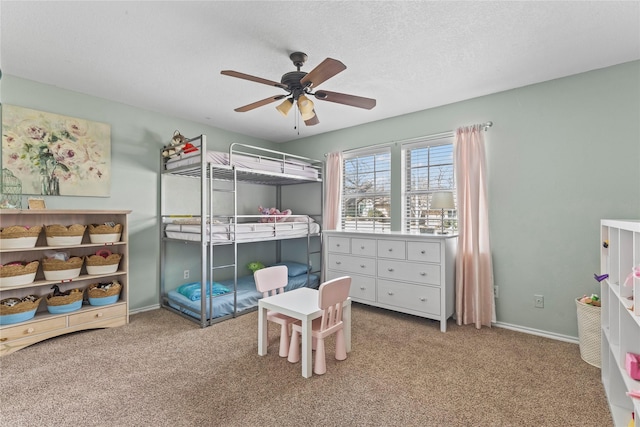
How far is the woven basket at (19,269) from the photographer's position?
8.60 ft

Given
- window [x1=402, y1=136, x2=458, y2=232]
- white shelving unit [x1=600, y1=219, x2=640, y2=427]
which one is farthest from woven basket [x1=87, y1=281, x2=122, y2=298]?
white shelving unit [x1=600, y1=219, x2=640, y2=427]

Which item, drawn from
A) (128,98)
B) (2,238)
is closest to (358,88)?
(128,98)

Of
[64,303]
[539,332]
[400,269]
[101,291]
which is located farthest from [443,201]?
[64,303]

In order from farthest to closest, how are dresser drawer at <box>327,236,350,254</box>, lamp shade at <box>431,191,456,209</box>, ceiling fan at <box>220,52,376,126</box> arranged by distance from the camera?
dresser drawer at <box>327,236,350,254</box> → lamp shade at <box>431,191,456,209</box> → ceiling fan at <box>220,52,376,126</box>

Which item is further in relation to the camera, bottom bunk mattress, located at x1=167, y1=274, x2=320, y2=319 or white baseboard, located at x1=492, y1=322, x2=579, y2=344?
bottom bunk mattress, located at x1=167, y1=274, x2=320, y2=319

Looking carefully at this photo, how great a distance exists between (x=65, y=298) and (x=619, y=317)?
4.38 meters

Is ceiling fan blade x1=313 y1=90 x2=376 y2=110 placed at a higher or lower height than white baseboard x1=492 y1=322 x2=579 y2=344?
higher

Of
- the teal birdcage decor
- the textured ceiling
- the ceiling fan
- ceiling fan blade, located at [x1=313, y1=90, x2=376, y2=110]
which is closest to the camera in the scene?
the textured ceiling

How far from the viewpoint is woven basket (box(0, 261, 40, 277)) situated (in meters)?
2.62

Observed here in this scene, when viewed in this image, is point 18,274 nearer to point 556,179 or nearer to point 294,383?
point 294,383

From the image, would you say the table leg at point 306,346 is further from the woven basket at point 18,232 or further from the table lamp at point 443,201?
the woven basket at point 18,232

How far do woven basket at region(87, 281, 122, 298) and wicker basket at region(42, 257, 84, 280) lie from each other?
22 cm

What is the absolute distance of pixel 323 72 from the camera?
197 centimetres

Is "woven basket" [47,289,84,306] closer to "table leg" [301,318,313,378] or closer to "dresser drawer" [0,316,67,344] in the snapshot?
"dresser drawer" [0,316,67,344]
